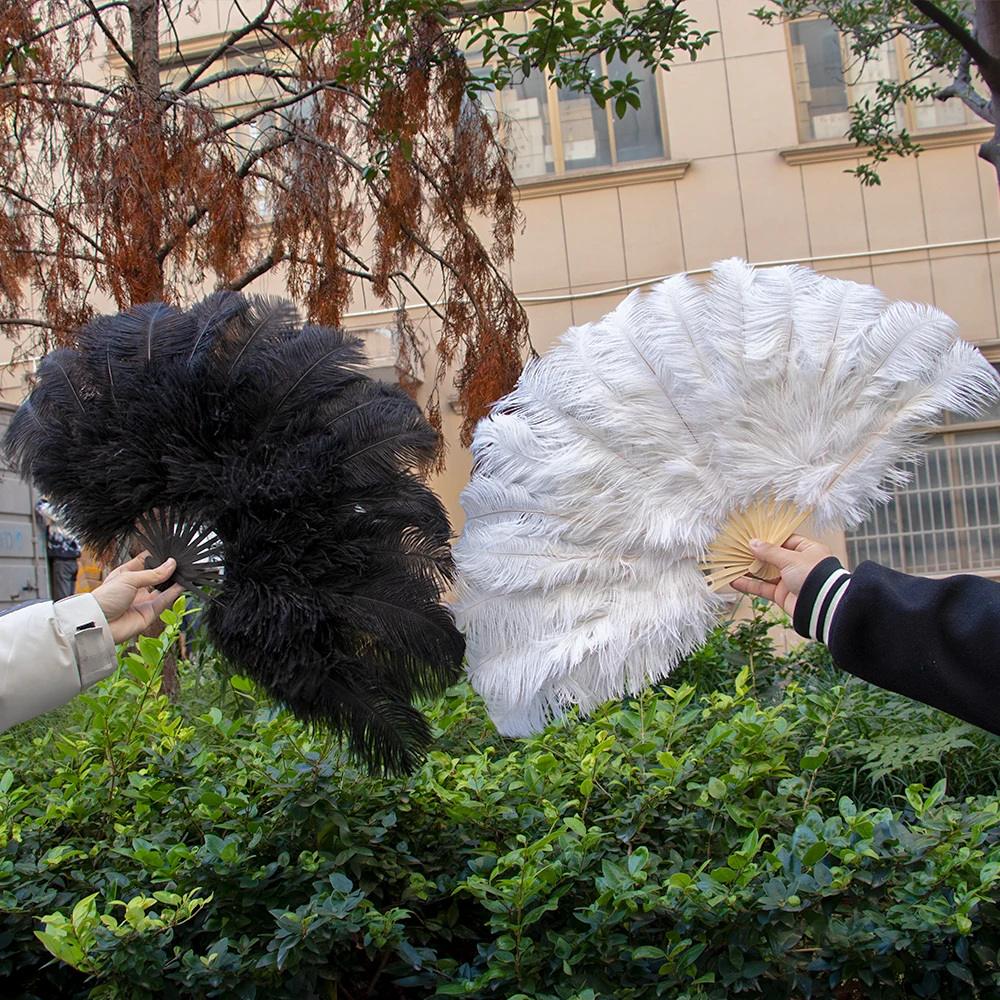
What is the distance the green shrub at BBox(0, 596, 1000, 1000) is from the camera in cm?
190

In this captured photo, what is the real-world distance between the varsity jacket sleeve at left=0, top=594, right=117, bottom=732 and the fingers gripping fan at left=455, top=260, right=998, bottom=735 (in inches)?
30.6

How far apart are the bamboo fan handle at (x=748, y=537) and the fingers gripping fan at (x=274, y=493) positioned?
55 cm

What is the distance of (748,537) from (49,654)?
1444mm

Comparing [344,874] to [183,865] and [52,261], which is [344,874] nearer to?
[183,865]

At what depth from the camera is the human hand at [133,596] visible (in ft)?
6.57

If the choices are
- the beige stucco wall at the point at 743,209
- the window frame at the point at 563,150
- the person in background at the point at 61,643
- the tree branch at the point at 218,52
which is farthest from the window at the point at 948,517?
the person in background at the point at 61,643

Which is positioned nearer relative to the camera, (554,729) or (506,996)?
(506,996)

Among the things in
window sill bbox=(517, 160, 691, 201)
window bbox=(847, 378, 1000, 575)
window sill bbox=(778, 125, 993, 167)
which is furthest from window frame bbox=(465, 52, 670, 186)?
window bbox=(847, 378, 1000, 575)

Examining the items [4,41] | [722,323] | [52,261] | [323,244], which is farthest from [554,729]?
[4,41]

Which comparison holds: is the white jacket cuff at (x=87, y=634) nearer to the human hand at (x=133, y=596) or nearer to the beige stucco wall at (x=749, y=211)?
the human hand at (x=133, y=596)

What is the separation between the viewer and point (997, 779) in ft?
10.7

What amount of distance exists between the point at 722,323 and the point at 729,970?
1.30m

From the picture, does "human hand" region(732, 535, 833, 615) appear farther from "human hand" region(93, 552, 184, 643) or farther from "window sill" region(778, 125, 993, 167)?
"window sill" region(778, 125, 993, 167)

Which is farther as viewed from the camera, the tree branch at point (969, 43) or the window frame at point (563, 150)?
the window frame at point (563, 150)
